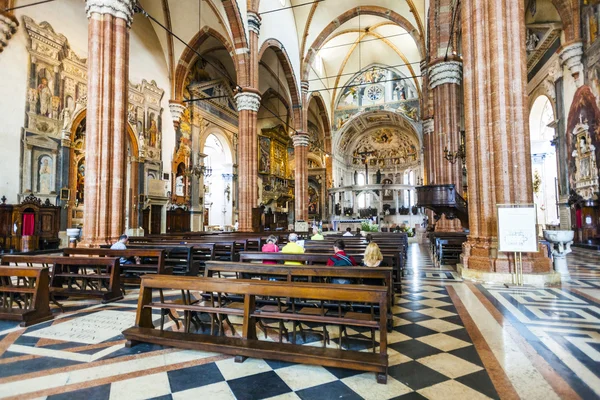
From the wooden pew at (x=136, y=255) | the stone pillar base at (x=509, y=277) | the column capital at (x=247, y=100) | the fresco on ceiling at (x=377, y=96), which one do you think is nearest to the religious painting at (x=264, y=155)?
the fresco on ceiling at (x=377, y=96)

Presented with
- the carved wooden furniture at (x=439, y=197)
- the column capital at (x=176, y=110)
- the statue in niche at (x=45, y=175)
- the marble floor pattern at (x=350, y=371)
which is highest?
the column capital at (x=176, y=110)

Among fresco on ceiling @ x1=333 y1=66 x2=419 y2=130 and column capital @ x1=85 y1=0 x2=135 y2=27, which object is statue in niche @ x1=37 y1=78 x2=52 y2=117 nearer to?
column capital @ x1=85 y1=0 x2=135 y2=27

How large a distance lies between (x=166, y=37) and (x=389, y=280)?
18791 millimetres

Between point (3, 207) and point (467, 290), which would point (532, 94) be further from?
point (3, 207)

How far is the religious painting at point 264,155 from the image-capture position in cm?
2609

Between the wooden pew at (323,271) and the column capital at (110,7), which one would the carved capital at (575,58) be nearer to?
the wooden pew at (323,271)

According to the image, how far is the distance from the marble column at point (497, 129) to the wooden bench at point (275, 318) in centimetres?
512

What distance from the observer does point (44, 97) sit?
12.2m

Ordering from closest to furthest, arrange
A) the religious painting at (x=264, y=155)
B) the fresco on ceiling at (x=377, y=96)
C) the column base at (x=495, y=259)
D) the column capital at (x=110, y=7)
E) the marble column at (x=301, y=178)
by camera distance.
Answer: the column base at (x=495, y=259) < the column capital at (x=110, y=7) < the marble column at (x=301, y=178) < the religious painting at (x=264, y=155) < the fresco on ceiling at (x=377, y=96)

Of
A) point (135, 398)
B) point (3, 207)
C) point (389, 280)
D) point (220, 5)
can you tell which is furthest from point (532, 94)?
point (3, 207)

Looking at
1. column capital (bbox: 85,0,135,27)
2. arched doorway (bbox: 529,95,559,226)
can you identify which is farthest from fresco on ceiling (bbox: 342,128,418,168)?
column capital (bbox: 85,0,135,27)

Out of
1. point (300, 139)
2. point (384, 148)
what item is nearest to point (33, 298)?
point (300, 139)

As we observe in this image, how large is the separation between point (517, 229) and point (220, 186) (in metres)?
20.8

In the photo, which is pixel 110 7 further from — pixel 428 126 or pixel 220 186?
pixel 220 186
